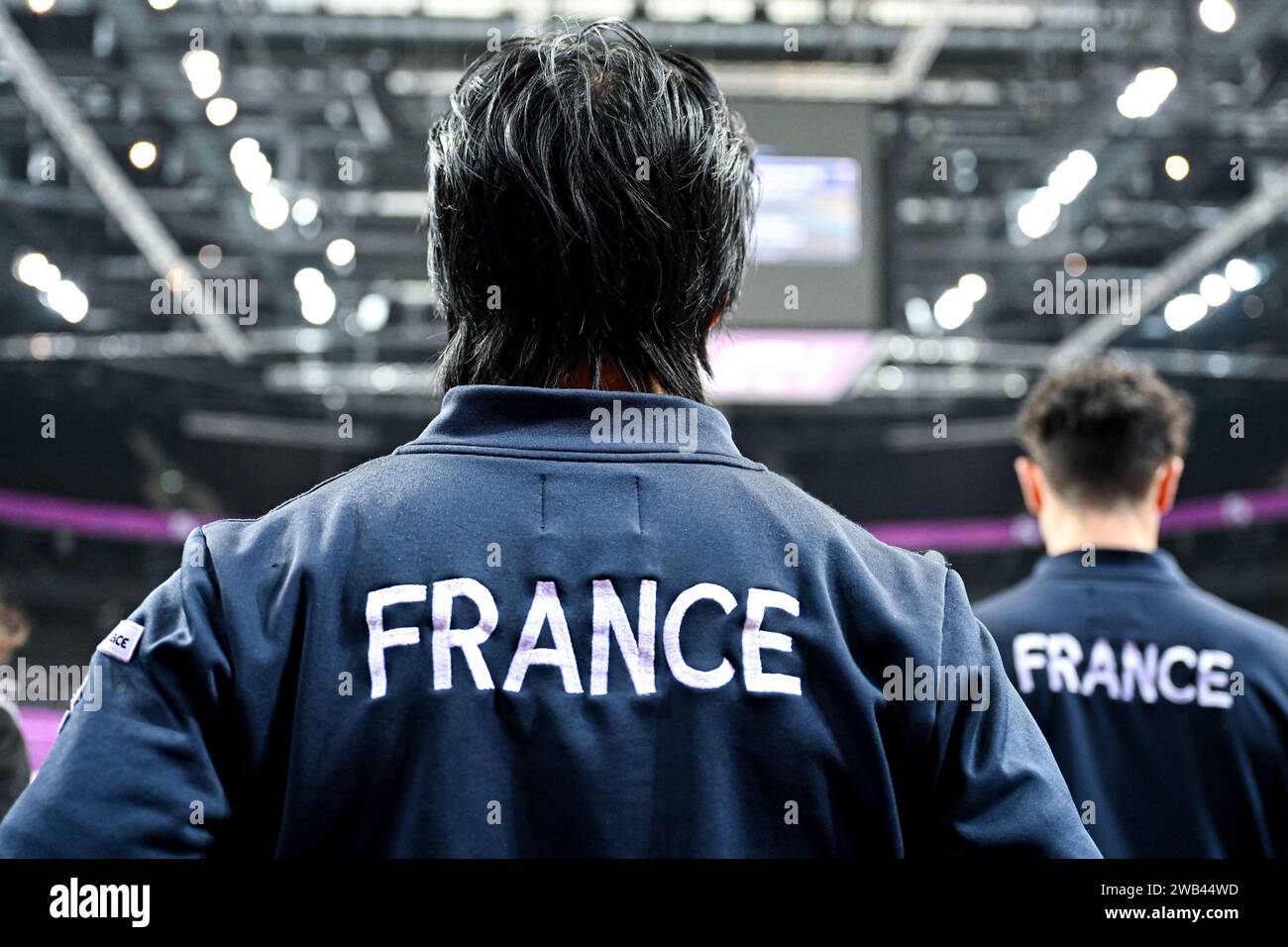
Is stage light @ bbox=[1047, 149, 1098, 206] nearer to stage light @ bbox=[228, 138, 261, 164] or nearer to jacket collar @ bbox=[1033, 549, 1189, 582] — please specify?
stage light @ bbox=[228, 138, 261, 164]

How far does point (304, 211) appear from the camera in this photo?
8391 mm

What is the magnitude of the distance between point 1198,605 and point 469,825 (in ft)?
5.17

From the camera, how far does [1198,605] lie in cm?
205

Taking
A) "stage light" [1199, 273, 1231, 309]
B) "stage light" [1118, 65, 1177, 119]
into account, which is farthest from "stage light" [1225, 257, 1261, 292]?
"stage light" [1118, 65, 1177, 119]

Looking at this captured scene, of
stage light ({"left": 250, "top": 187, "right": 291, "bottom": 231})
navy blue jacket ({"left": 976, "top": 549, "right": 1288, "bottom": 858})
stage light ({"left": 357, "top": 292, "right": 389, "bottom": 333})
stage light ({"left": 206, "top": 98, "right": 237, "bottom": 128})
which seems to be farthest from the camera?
stage light ({"left": 357, "top": 292, "right": 389, "bottom": 333})

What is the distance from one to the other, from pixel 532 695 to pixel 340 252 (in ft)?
27.6

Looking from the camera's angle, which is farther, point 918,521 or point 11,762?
point 918,521

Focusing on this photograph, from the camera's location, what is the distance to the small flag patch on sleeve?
91cm

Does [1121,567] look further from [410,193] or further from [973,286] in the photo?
[973,286]

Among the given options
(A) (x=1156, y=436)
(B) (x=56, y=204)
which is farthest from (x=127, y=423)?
(A) (x=1156, y=436)

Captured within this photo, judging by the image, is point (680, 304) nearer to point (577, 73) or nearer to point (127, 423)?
point (577, 73)

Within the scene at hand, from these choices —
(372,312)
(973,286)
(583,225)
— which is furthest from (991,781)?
(372,312)

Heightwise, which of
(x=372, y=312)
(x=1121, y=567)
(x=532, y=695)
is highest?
(x=372, y=312)

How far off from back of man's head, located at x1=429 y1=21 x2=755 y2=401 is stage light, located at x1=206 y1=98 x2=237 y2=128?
6.31m
